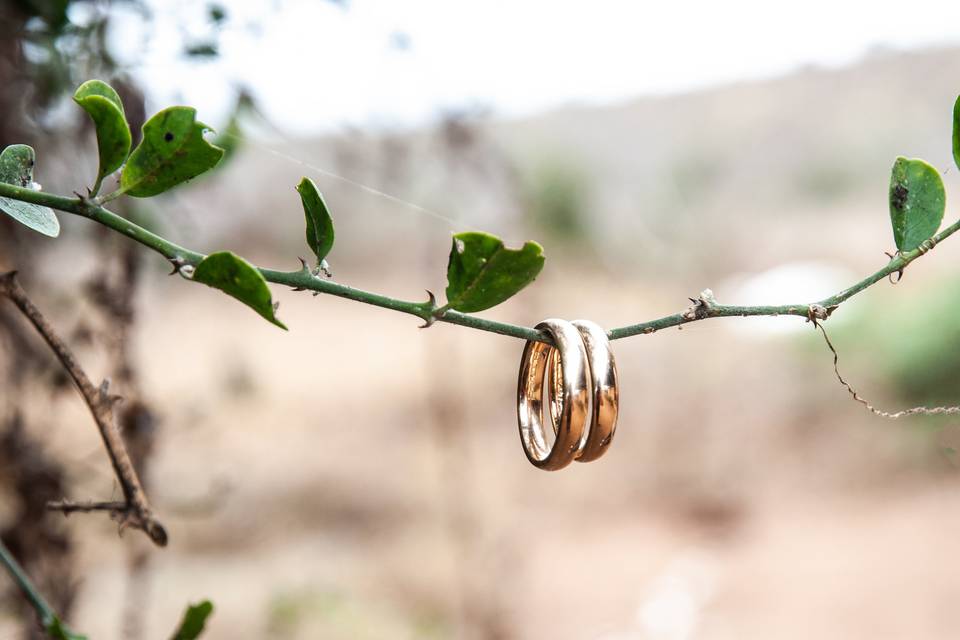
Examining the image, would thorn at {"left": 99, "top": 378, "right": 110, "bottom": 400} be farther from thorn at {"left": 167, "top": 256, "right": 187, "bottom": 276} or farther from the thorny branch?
thorn at {"left": 167, "top": 256, "right": 187, "bottom": 276}

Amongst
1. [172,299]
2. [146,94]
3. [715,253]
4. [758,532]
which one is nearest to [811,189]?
[715,253]

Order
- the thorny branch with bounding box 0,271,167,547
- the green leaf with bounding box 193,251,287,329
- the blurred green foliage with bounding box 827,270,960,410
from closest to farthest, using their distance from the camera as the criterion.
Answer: the green leaf with bounding box 193,251,287,329
the thorny branch with bounding box 0,271,167,547
the blurred green foliage with bounding box 827,270,960,410

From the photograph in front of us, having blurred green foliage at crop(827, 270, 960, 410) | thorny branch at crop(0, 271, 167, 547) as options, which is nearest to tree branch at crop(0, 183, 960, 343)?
thorny branch at crop(0, 271, 167, 547)

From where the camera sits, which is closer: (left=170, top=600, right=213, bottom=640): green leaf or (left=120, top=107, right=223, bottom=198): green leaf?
(left=120, top=107, right=223, bottom=198): green leaf

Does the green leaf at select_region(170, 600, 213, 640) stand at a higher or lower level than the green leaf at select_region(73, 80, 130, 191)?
lower

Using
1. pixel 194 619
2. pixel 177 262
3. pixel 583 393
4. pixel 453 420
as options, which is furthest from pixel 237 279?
pixel 453 420

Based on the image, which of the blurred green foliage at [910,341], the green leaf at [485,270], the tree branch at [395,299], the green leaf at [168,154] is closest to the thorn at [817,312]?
the tree branch at [395,299]

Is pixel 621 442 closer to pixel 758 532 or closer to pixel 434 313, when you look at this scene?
pixel 758 532
